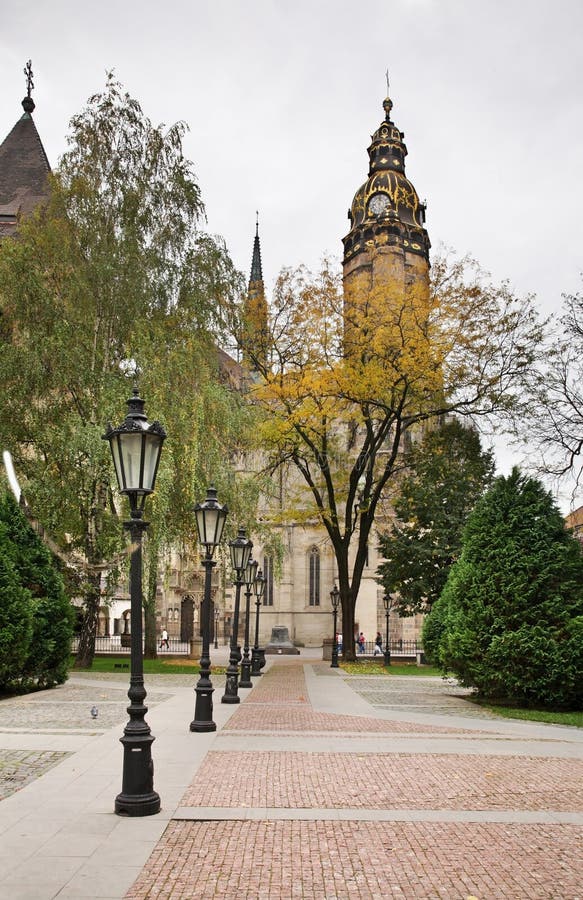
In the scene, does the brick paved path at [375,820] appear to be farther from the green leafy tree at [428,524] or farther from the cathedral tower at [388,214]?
the cathedral tower at [388,214]

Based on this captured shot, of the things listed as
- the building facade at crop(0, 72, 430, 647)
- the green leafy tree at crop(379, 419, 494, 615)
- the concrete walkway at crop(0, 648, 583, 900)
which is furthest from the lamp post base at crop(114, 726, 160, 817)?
the building facade at crop(0, 72, 430, 647)

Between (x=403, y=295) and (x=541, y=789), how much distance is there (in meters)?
22.1

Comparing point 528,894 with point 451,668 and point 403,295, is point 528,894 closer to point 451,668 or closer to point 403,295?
point 451,668

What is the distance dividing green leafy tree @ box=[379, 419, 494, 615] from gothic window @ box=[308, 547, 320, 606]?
21098 millimetres

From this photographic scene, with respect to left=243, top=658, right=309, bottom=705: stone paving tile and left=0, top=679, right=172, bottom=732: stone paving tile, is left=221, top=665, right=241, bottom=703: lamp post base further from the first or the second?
left=0, top=679, right=172, bottom=732: stone paving tile

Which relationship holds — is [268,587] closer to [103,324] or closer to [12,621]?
[103,324]

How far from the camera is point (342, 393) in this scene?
27688mm

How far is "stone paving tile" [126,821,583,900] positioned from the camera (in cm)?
498

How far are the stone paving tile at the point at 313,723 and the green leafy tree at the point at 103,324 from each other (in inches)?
262

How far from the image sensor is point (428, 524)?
35.1 m

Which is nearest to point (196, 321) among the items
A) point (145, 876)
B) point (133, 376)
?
point (133, 376)

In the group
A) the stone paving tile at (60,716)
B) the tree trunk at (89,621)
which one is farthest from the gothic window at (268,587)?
the stone paving tile at (60,716)

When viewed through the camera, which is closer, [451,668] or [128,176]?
[451,668]

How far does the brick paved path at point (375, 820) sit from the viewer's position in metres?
5.14
